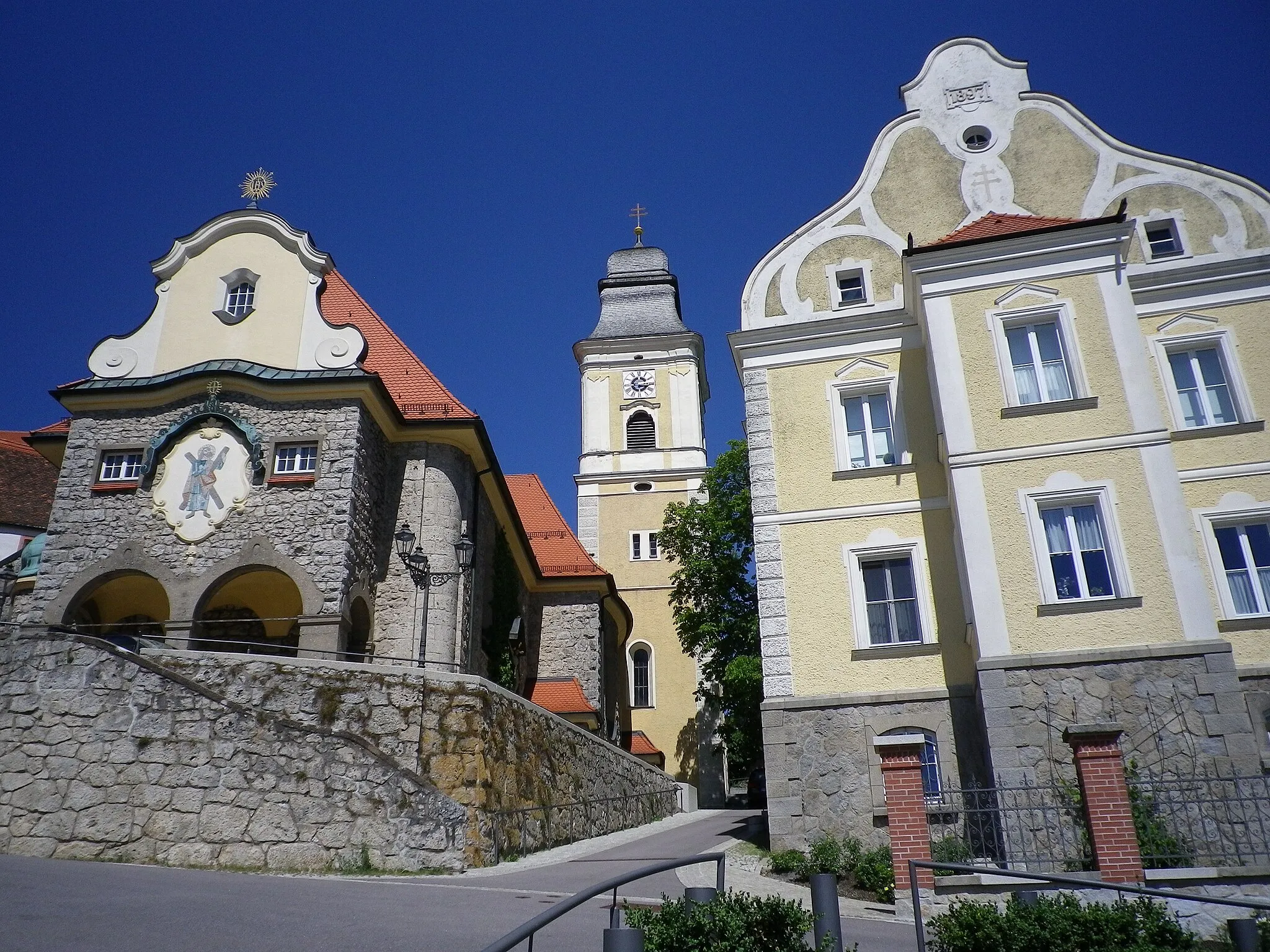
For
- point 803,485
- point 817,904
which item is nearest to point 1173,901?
point 817,904

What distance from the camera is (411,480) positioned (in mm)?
21688

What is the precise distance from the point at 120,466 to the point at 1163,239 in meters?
21.1

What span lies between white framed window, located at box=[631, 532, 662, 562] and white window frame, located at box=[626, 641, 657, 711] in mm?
4252

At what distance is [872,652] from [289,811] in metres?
9.44

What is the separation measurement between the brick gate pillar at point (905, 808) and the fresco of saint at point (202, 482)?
13.9 m

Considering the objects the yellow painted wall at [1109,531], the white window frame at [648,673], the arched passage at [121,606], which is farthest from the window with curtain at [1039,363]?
the white window frame at [648,673]

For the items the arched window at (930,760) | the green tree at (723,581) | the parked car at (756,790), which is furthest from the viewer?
the parked car at (756,790)

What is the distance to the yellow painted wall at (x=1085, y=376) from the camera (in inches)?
625

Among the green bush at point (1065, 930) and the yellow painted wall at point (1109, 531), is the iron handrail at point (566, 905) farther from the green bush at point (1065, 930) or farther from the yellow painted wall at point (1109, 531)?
the yellow painted wall at point (1109, 531)

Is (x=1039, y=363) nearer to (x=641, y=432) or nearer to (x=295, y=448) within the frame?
(x=295, y=448)

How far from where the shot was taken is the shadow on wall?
129 ft

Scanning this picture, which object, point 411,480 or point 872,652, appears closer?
point 872,652

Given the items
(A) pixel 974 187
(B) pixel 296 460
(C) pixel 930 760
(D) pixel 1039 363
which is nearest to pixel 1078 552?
(D) pixel 1039 363

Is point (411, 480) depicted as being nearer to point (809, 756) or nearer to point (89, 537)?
point (89, 537)
